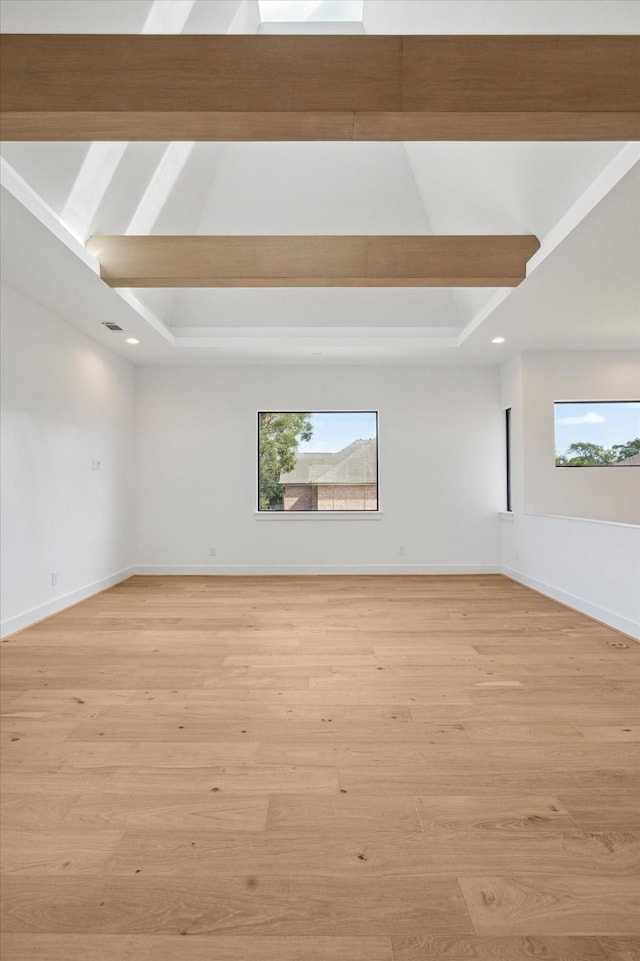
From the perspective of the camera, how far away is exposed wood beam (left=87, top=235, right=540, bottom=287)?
3.99m

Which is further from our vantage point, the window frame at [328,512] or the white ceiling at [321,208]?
the window frame at [328,512]

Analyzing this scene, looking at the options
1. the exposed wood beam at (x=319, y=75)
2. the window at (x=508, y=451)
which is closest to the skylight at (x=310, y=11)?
the exposed wood beam at (x=319, y=75)

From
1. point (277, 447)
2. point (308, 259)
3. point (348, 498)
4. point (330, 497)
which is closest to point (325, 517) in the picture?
point (330, 497)

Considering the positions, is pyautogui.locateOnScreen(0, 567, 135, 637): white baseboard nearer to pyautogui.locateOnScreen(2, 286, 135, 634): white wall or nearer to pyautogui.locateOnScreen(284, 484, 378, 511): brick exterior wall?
pyautogui.locateOnScreen(2, 286, 135, 634): white wall

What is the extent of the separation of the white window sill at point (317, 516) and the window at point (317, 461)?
0.11 metres

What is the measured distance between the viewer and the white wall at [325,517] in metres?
6.84

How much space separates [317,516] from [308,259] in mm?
3565

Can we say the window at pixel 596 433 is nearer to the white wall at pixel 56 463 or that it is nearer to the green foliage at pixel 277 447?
the green foliage at pixel 277 447

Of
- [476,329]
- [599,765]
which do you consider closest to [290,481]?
[476,329]

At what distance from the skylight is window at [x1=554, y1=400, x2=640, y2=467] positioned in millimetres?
4268

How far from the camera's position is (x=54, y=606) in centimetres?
480

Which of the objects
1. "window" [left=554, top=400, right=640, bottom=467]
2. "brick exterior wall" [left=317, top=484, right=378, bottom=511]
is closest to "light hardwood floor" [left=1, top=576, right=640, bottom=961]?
"window" [left=554, top=400, right=640, bottom=467]

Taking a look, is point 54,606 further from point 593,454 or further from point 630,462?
point 630,462

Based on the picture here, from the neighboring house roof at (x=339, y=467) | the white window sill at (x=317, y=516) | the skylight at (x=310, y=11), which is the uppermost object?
the skylight at (x=310, y=11)
